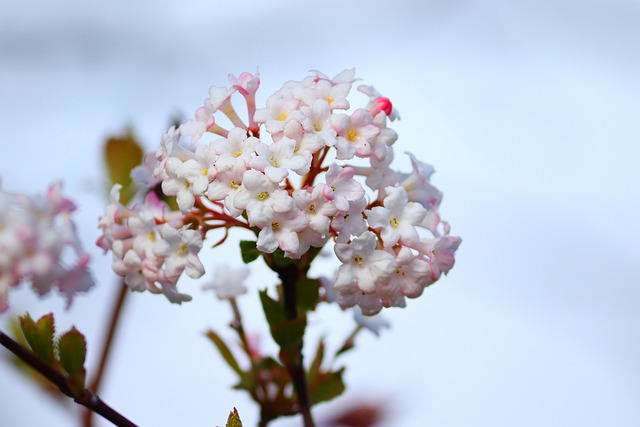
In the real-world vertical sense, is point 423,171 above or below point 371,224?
above

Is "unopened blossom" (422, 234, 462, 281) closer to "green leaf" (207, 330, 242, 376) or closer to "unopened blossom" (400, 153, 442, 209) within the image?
"unopened blossom" (400, 153, 442, 209)

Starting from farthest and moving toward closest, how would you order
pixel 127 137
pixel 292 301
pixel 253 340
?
pixel 127 137, pixel 253 340, pixel 292 301

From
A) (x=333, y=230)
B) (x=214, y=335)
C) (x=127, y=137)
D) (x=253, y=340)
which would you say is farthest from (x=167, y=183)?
(x=127, y=137)

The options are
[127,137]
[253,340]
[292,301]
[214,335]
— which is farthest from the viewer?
[127,137]

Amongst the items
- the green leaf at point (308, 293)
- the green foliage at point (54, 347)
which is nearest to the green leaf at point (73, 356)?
the green foliage at point (54, 347)

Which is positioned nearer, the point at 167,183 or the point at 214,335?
the point at 167,183

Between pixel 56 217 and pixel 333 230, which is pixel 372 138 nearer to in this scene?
pixel 333 230

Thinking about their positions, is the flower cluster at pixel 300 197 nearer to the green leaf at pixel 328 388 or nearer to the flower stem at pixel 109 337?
the green leaf at pixel 328 388
